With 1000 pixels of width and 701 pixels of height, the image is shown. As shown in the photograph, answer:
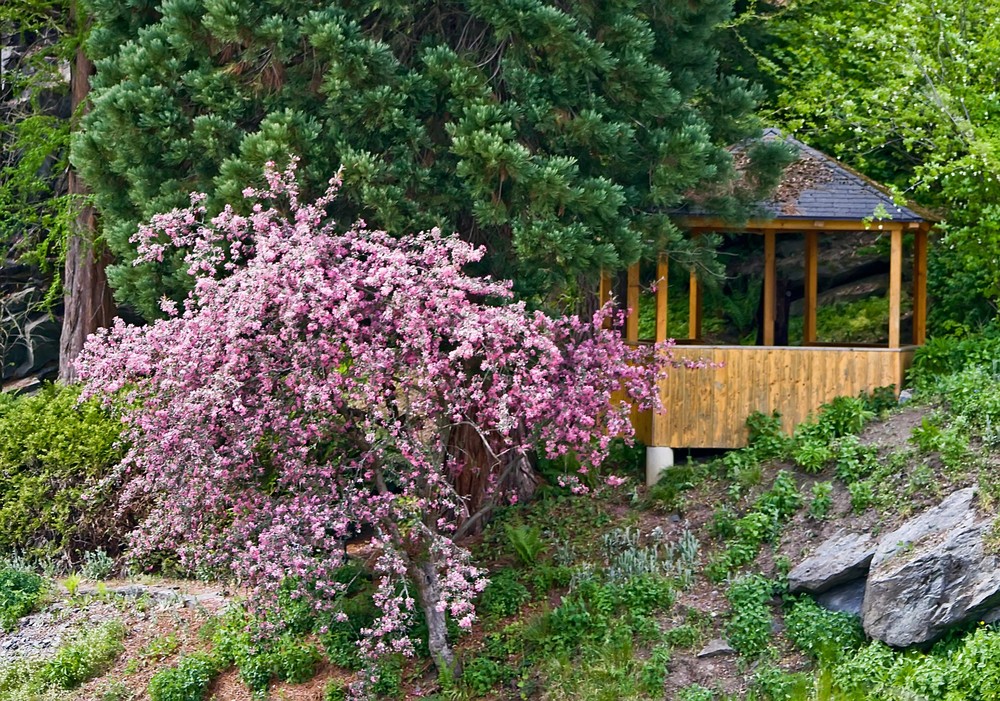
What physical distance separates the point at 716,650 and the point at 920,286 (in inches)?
266

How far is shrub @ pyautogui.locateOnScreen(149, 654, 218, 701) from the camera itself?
10906 millimetres

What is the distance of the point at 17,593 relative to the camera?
12.7m

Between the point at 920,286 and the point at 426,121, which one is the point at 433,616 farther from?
the point at 920,286

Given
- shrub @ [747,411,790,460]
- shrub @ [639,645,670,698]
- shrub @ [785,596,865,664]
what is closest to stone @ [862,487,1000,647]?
shrub @ [785,596,865,664]

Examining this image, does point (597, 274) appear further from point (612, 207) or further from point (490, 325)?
point (490, 325)

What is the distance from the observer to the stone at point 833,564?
416 inches

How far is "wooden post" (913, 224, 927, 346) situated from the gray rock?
5.14m

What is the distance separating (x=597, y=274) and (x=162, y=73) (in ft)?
15.0

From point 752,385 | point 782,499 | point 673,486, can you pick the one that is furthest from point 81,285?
point 782,499

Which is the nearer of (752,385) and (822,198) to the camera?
(752,385)

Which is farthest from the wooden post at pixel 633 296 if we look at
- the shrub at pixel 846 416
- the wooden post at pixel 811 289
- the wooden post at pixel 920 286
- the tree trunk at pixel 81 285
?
the tree trunk at pixel 81 285

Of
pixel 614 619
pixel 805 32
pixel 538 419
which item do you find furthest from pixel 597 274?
pixel 805 32

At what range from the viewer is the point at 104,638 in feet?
39.2

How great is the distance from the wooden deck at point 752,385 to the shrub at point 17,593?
6.90 metres
